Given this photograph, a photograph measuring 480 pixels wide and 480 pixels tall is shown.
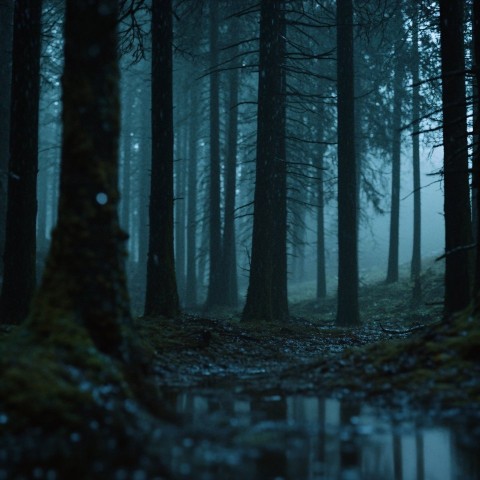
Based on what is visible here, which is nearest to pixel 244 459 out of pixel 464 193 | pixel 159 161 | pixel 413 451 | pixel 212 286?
pixel 413 451

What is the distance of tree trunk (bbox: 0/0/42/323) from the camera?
392 inches

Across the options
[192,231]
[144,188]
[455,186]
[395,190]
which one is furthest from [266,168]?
[144,188]

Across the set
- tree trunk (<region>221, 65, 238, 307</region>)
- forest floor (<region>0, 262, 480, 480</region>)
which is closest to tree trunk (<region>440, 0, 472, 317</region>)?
forest floor (<region>0, 262, 480, 480</region>)

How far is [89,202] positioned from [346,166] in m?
11.8

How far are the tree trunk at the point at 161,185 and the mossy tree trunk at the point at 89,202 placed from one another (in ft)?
22.3

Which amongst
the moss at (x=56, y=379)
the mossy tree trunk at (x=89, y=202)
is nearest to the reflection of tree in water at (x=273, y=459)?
the moss at (x=56, y=379)

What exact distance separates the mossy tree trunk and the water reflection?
126 centimetres

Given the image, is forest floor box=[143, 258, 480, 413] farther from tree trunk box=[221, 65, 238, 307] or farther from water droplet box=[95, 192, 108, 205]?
tree trunk box=[221, 65, 238, 307]

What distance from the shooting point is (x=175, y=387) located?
642 cm

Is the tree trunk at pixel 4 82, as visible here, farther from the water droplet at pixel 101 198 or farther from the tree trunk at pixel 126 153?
the tree trunk at pixel 126 153

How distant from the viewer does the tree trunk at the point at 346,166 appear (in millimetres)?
15461

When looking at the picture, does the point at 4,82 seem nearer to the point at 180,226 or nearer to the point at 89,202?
the point at 89,202

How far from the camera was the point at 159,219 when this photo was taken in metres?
11.9

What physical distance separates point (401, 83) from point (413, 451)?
77.0 ft
